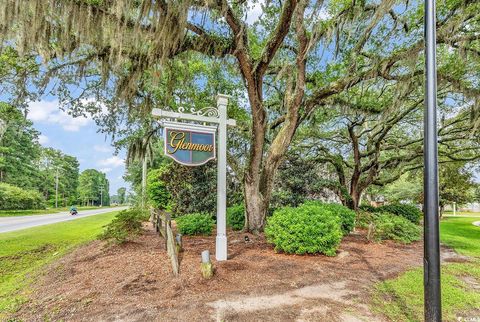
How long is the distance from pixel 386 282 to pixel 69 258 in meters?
6.58

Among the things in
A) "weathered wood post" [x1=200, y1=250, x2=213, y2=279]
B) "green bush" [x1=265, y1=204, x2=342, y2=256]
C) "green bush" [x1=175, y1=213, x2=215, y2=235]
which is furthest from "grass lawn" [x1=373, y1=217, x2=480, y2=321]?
"green bush" [x1=175, y1=213, x2=215, y2=235]

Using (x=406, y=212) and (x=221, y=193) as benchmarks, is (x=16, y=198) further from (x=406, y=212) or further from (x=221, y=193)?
(x=406, y=212)

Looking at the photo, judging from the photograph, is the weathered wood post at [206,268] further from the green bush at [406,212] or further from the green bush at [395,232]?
the green bush at [406,212]

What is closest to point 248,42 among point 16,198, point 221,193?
point 221,193

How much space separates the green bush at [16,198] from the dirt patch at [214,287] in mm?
26867

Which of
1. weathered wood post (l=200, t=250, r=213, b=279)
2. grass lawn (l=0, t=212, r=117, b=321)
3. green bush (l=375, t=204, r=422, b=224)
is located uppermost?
weathered wood post (l=200, t=250, r=213, b=279)

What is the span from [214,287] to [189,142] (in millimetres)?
A: 2535

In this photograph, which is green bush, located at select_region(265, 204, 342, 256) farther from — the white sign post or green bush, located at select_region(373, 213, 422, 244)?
green bush, located at select_region(373, 213, 422, 244)

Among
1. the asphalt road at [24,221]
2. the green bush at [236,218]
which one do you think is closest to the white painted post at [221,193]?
the green bush at [236,218]

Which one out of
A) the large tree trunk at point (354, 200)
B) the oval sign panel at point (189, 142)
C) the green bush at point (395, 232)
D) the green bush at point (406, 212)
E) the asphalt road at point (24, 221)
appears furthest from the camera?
the asphalt road at point (24, 221)

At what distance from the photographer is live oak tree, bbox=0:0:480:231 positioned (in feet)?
16.0

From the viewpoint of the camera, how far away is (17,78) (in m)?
6.46

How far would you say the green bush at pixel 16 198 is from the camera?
81.3 feet

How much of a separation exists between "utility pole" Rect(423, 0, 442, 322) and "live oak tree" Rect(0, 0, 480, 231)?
3209 millimetres
